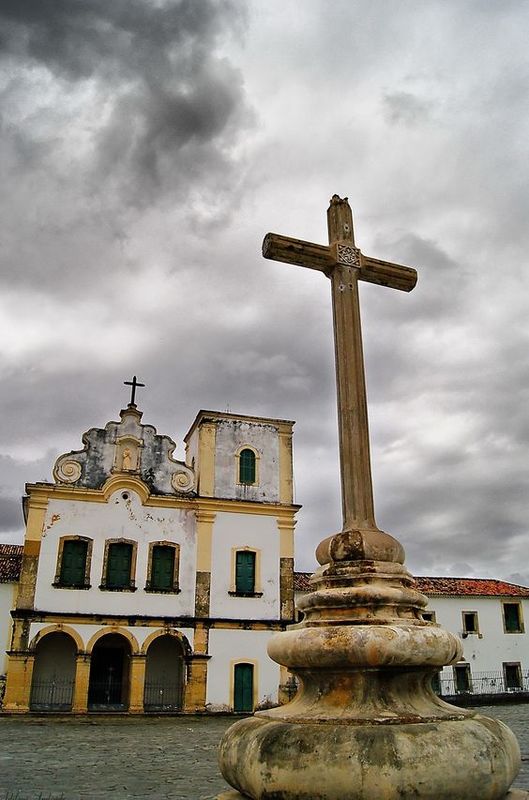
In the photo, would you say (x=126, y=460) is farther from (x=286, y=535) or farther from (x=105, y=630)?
(x=286, y=535)

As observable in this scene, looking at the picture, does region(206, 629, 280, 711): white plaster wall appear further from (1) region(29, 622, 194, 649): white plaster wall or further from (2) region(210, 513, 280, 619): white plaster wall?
(1) region(29, 622, 194, 649): white plaster wall

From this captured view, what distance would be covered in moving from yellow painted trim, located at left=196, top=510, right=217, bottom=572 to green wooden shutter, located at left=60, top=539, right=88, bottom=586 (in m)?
3.72

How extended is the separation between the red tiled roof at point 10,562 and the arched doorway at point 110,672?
165 inches

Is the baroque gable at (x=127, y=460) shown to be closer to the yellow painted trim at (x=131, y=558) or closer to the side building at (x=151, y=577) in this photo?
the side building at (x=151, y=577)

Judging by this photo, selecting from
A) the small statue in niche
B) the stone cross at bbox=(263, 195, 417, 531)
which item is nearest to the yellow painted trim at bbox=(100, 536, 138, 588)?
the small statue in niche

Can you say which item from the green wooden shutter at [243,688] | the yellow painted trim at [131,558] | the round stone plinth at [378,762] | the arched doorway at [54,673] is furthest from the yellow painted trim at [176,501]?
the round stone plinth at [378,762]

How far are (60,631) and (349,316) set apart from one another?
17.6 metres

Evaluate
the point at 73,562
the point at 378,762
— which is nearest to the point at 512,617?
the point at 73,562

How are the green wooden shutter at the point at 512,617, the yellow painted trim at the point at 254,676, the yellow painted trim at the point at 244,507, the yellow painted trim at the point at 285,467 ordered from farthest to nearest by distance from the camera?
the green wooden shutter at the point at 512,617
the yellow painted trim at the point at 285,467
the yellow painted trim at the point at 244,507
the yellow painted trim at the point at 254,676

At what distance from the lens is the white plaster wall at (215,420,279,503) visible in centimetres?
2366

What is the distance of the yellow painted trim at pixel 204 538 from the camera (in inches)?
880

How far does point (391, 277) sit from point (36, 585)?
17592 mm

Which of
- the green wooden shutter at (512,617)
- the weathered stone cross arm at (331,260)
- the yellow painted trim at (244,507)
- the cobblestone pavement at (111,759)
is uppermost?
the yellow painted trim at (244,507)

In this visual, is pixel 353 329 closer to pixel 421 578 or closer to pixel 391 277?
pixel 391 277
